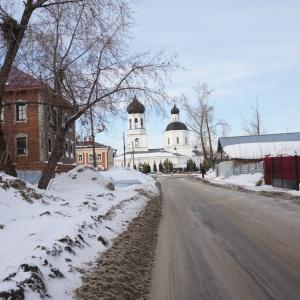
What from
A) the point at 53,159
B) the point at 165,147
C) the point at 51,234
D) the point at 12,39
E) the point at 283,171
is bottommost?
the point at 51,234

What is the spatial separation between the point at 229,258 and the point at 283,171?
15.9m

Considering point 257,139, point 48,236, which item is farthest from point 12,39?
point 257,139

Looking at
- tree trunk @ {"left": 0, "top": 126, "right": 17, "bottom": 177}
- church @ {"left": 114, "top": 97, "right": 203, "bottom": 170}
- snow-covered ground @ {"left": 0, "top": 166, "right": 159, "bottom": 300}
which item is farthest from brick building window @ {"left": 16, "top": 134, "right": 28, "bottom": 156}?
church @ {"left": 114, "top": 97, "right": 203, "bottom": 170}

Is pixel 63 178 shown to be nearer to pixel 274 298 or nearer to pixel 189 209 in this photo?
pixel 189 209

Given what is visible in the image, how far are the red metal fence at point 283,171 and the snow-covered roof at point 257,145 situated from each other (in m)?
19.5

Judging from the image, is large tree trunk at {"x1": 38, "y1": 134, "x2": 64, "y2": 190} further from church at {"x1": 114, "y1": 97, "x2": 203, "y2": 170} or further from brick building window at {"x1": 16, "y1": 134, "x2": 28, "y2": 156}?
church at {"x1": 114, "y1": 97, "x2": 203, "y2": 170}

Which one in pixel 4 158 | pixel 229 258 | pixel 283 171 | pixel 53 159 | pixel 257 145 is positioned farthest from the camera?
pixel 257 145

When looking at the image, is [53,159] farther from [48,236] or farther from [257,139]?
[257,139]

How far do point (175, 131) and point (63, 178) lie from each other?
388 ft

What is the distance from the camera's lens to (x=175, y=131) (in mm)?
133250

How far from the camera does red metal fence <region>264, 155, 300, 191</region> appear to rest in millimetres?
18625

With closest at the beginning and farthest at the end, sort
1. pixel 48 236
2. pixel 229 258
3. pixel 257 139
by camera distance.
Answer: pixel 48 236, pixel 229 258, pixel 257 139

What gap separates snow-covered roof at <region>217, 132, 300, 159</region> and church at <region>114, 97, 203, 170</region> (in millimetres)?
68774

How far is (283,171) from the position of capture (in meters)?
20.7
